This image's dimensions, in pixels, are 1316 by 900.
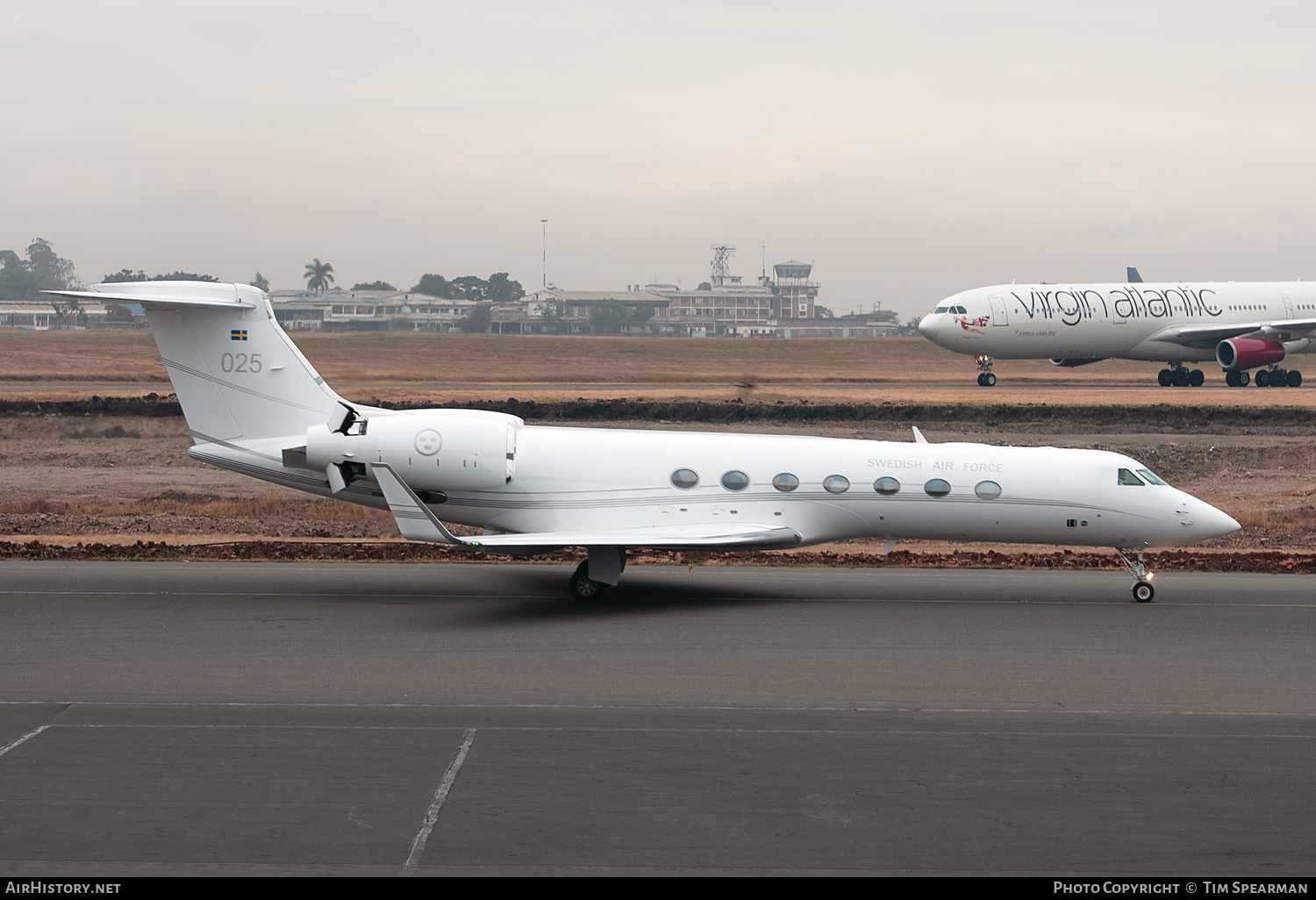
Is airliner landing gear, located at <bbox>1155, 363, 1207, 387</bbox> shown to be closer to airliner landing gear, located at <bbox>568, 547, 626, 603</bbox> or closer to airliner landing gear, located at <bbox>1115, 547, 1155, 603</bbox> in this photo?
airliner landing gear, located at <bbox>1115, 547, 1155, 603</bbox>

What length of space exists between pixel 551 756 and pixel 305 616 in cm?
723

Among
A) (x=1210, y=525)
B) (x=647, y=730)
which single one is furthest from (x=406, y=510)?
(x=1210, y=525)

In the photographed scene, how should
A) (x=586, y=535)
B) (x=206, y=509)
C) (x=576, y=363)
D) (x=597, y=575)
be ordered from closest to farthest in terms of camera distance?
(x=586, y=535)
(x=597, y=575)
(x=206, y=509)
(x=576, y=363)

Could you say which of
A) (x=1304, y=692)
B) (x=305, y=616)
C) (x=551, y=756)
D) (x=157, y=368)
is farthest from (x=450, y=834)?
(x=157, y=368)

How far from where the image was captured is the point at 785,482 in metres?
19.6

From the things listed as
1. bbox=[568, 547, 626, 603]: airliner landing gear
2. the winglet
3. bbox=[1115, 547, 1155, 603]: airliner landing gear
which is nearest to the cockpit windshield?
bbox=[1115, 547, 1155, 603]: airliner landing gear

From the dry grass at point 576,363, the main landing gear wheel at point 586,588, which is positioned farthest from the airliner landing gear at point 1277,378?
the main landing gear wheel at point 586,588

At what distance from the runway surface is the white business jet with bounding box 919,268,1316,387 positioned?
37.6 m

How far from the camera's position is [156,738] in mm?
11922

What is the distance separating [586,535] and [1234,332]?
47530mm

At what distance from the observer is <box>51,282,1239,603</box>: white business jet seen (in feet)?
63.6

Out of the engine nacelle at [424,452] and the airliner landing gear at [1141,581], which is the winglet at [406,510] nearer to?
the engine nacelle at [424,452]

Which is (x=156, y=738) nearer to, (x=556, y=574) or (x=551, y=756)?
(x=551, y=756)

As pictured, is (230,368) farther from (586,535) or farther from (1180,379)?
(1180,379)
